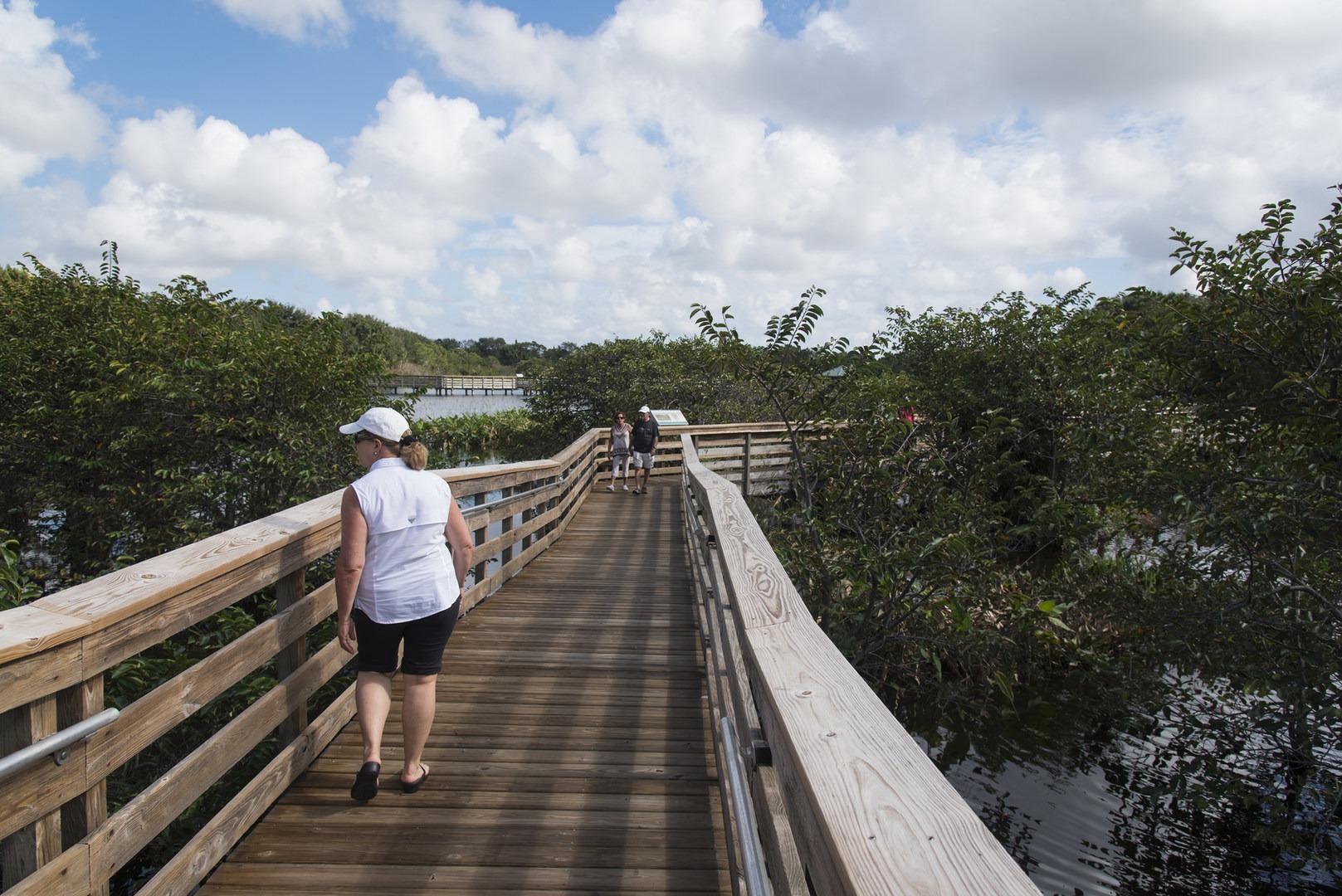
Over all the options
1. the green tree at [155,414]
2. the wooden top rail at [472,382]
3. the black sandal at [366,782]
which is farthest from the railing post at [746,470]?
the wooden top rail at [472,382]

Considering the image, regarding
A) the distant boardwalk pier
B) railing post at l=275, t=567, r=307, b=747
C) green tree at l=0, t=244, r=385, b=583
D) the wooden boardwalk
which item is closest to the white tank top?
railing post at l=275, t=567, r=307, b=747

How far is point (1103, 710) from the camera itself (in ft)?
27.2

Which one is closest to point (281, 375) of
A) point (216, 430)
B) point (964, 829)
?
point (216, 430)

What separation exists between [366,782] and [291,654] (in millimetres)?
570

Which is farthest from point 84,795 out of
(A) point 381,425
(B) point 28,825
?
(A) point 381,425

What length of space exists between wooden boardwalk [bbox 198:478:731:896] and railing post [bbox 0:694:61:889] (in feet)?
2.61

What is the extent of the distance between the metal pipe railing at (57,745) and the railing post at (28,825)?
0.08ft

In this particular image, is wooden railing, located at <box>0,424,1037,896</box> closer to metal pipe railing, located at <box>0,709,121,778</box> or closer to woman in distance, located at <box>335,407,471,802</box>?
metal pipe railing, located at <box>0,709,121,778</box>

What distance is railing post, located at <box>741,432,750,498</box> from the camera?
→ 598 inches

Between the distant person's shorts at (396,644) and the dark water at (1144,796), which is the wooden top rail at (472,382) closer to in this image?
the dark water at (1144,796)

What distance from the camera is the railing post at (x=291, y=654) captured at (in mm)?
3131

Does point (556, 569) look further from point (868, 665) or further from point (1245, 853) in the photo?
point (1245, 853)

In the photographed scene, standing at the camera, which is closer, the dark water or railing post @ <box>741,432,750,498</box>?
the dark water

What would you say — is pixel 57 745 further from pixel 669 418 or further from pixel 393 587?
pixel 669 418
